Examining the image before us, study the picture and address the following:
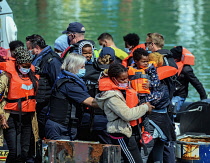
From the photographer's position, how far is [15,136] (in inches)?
292

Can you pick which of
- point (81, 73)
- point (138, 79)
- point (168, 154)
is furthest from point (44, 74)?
point (168, 154)

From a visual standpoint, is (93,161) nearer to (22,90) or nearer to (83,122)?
(83,122)

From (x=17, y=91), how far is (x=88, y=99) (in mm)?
1103

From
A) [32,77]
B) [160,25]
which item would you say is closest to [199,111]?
[32,77]

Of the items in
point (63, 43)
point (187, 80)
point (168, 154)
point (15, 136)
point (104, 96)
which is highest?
point (63, 43)

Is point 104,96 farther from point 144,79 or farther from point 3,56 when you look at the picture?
point 3,56

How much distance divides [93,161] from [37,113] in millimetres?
1804

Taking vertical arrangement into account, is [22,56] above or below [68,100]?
above

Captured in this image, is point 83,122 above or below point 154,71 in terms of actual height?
below

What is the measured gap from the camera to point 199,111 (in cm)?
884

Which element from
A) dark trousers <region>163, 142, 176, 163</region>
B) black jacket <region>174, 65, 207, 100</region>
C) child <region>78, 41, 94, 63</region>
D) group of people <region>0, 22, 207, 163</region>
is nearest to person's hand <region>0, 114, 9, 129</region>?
group of people <region>0, 22, 207, 163</region>

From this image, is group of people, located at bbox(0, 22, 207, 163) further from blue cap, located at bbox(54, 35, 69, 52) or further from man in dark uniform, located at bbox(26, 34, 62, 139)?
blue cap, located at bbox(54, 35, 69, 52)

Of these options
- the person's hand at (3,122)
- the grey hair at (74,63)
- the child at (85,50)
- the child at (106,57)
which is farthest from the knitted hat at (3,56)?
the grey hair at (74,63)

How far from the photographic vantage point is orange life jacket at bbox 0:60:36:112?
7254mm
